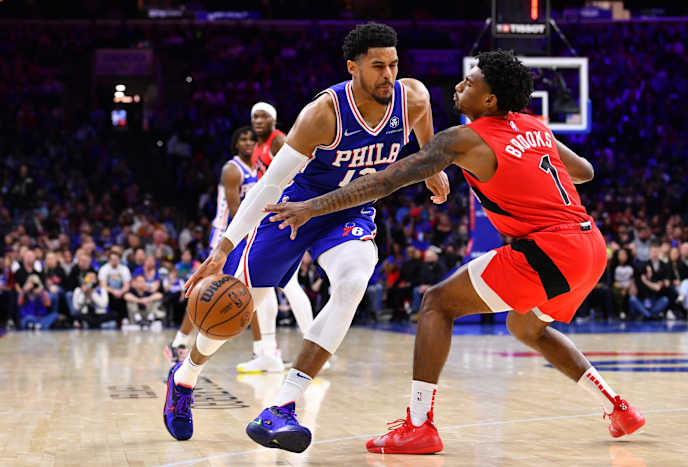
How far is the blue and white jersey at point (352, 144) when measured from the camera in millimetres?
4254

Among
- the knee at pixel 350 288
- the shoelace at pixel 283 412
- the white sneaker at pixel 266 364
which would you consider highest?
the knee at pixel 350 288

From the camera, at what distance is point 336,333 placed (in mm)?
4016

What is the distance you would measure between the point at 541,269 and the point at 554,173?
443 mm

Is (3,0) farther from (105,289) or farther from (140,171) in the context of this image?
(105,289)

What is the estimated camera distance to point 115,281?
42.7 ft

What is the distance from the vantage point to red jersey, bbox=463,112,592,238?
383 centimetres

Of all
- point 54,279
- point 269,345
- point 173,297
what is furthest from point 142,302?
point 269,345

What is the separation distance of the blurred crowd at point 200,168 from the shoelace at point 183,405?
29.0 ft

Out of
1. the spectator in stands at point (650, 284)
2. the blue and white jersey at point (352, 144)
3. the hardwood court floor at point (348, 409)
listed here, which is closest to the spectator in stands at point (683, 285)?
the spectator in stands at point (650, 284)

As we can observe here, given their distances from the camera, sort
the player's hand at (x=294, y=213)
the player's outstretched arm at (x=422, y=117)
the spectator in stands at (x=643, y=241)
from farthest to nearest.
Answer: the spectator in stands at (x=643, y=241), the player's outstretched arm at (x=422, y=117), the player's hand at (x=294, y=213)

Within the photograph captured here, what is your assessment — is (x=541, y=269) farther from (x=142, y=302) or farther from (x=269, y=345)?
(x=142, y=302)

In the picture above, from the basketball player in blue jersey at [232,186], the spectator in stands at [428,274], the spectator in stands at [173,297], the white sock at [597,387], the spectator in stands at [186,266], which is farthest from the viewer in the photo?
the spectator in stands at [428,274]

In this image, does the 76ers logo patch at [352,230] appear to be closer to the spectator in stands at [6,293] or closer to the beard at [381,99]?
the beard at [381,99]

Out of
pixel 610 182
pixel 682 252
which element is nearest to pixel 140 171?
pixel 610 182
